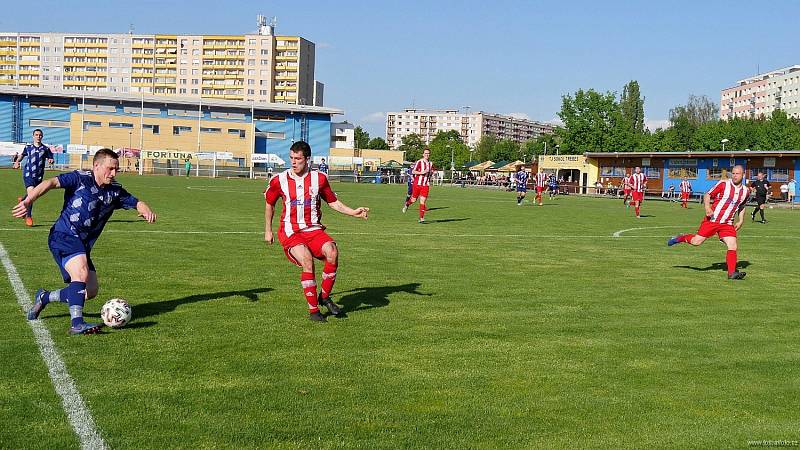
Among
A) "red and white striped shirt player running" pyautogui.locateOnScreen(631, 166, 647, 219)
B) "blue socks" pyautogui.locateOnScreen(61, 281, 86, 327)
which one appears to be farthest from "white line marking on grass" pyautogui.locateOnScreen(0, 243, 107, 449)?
"red and white striped shirt player running" pyautogui.locateOnScreen(631, 166, 647, 219)

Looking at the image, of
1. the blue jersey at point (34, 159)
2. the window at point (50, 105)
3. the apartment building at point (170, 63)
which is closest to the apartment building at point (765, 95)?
the apartment building at point (170, 63)

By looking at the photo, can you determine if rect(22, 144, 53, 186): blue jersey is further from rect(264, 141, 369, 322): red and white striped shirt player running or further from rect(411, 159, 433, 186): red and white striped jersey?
rect(264, 141, 369, 322): red and white striped shirt player running

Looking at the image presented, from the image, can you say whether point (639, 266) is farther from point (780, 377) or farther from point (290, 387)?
point (290, 387)

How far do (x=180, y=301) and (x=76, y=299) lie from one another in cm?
180

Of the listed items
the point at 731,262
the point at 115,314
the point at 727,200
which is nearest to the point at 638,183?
the point at 727,200

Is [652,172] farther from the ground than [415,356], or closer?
farther from the ground

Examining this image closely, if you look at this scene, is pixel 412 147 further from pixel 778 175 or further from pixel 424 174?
pixel 424 174

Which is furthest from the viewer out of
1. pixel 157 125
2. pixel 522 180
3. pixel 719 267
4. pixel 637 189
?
pixel 157 125

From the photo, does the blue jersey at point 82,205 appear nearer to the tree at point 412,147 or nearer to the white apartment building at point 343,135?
the white apartment building at point 343,135

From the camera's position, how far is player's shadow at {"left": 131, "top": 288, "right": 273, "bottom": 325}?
8328mm

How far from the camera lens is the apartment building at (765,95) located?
146250 millimetres

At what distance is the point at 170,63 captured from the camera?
154 metres

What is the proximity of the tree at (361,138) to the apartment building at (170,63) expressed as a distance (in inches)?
732

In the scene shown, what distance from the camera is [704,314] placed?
936 centimetres
